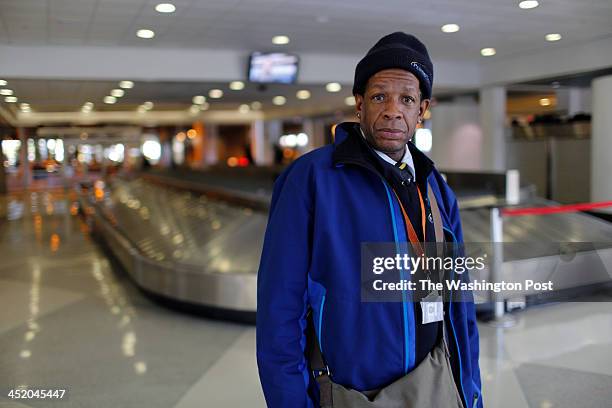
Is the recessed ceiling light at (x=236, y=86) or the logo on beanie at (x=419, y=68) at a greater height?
the recessed ceiling light at (x=236, y=86)

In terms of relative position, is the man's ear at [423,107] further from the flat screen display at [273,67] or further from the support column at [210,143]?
the support column at [210,143]

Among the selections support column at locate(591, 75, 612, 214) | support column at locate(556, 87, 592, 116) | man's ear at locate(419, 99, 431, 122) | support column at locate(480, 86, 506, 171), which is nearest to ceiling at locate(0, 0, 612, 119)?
support column at locate(591, 75, 612, 214)

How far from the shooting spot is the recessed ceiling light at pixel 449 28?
958 centimetres

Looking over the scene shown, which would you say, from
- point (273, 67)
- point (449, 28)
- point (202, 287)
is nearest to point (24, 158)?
point (273, 67)

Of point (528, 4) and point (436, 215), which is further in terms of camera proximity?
point (528, 4)

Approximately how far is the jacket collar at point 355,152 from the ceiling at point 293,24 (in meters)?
6.65

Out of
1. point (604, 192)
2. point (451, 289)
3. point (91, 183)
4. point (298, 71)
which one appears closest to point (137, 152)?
point (91, 183)

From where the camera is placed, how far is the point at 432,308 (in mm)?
1610

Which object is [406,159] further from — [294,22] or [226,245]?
[294,22]

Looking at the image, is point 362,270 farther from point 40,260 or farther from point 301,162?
point 40,260

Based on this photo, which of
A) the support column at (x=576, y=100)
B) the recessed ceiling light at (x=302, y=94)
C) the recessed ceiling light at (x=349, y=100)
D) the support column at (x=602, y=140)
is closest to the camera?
the support column at (x=602, y=140)

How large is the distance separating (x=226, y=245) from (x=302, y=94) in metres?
12.5

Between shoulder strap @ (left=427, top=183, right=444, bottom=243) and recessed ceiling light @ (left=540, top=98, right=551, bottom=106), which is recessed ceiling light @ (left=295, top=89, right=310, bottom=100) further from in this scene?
shoulder strap @ (left=427, top=183, right=444, bottom=243)

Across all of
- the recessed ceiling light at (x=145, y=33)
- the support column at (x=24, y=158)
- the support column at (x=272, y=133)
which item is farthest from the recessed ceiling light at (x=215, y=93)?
the support column at (x=272, y=133)
